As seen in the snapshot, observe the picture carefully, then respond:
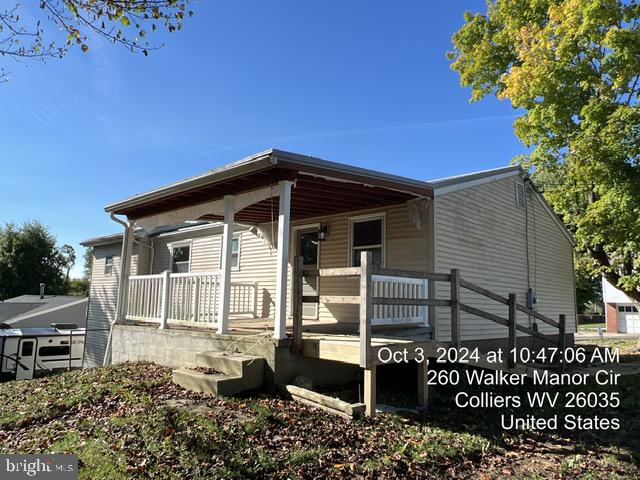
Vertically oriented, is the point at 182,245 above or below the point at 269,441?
above

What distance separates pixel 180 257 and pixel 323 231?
272 inches

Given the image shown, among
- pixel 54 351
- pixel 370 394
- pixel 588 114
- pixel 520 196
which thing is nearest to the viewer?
pixel 370 394

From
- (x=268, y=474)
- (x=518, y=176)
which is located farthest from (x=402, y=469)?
(x=518, y=176)

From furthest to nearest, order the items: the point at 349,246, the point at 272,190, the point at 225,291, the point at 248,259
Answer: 1. the point at 248,259
2. the point at 349,246
3. the point at 225,291
4. the point at 272,190

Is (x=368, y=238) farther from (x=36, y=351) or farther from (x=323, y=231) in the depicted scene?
(x=36, y=351)

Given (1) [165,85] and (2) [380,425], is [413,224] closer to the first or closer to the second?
(2) [380,425]

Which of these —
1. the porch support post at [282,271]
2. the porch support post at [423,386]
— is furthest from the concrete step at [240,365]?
the porch support post at [423,386]

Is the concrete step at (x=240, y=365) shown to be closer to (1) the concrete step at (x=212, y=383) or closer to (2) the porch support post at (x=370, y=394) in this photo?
(1) the concrete step at (x=212, y=383)

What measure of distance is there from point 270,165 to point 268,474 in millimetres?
3705

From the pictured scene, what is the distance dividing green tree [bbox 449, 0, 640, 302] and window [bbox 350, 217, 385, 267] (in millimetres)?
8088

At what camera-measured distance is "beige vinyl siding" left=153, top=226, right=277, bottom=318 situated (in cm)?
1159

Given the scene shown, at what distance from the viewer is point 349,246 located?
9.86 meters

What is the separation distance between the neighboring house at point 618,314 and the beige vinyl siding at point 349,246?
30.9m

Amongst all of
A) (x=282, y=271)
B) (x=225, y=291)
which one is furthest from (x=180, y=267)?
(x=282, y=271)
